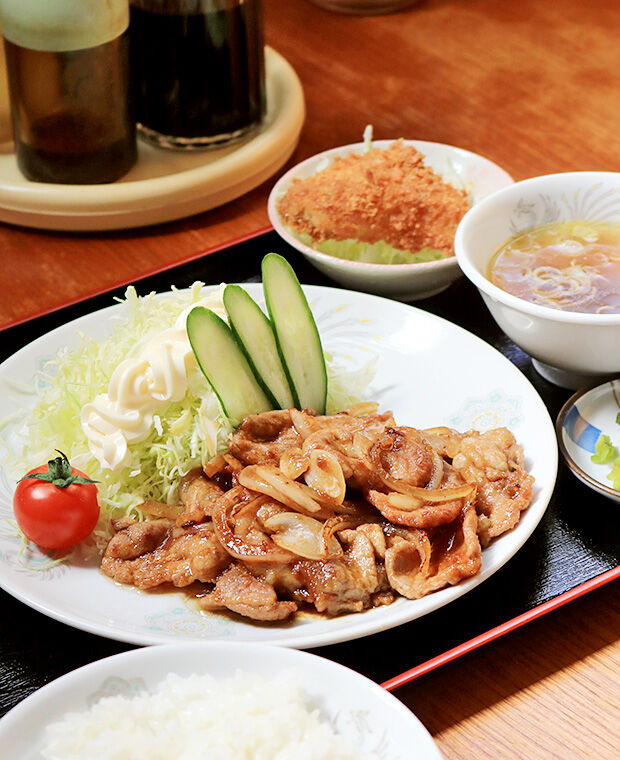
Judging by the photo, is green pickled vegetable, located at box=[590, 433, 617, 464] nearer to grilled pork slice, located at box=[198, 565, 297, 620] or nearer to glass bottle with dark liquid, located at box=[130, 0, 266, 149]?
grilled pork slice, located at box=[198, 565, 297, 620]

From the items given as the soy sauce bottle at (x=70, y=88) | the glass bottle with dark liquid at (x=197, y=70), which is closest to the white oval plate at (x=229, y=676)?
the soy sauce bottle at (x=70, y=88)

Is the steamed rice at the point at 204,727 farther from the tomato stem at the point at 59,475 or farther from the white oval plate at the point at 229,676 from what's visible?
the tomato stem at the point at 59,475

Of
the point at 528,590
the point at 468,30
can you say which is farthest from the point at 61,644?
the point at 468,30

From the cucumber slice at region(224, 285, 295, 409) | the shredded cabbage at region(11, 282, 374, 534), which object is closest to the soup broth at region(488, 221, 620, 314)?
the shredded cabbage at region(11, 282, 374, 534)

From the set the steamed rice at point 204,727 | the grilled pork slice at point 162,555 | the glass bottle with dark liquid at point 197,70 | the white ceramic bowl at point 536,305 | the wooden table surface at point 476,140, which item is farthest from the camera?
the glass bottle with dark liquid at point 197,70

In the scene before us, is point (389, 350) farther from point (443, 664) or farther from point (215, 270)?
point (443, 664)

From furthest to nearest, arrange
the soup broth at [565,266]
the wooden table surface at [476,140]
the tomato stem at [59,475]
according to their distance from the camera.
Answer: the soup broth at [565,266] → the tomato stem at [59,475] → the wooden table surface at [476,140]

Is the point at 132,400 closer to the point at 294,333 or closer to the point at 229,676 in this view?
the point at 294,333
